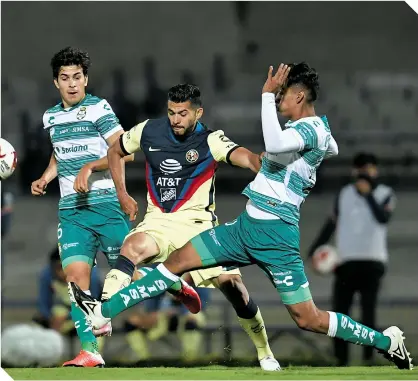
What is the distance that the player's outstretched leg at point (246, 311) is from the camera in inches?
328

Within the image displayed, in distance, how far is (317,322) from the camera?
752 cm

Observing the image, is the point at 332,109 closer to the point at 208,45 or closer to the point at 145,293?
the point at 208,45

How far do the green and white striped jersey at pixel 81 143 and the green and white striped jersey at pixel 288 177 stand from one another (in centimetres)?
167

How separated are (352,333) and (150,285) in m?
1.46

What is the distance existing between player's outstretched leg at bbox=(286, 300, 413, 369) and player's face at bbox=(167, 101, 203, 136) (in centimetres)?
161

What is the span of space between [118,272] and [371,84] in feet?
73.3

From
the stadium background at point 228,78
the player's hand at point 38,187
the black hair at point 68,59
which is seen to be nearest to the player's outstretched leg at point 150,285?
the player's hand at point 38,187

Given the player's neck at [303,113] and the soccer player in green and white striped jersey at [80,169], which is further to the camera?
the soccer player in green and white striped jersey at [80,169]

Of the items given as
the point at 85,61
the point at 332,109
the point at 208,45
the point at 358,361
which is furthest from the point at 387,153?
the point at 85,61

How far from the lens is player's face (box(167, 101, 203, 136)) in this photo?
8.09m

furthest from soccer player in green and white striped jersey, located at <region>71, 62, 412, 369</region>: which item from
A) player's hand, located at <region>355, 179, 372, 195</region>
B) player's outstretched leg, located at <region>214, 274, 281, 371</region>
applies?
player's hand, located at <region>355, 179, 372, 195</region>

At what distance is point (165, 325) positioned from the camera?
39.5 feet

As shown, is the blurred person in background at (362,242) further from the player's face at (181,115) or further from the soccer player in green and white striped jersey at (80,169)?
the player's face at (181,115)

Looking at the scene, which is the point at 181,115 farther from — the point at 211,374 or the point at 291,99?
the point at 211,374
